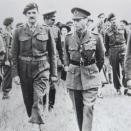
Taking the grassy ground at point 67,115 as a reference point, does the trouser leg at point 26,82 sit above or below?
above

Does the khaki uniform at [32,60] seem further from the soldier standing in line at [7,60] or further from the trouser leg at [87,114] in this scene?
the soldier standing in line at [7,60]

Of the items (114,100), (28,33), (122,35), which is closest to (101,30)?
(122,35)

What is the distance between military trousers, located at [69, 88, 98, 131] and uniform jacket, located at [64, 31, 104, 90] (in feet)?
0.29

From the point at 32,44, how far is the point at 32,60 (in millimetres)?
245

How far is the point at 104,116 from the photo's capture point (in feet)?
31.7

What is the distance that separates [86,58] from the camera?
289 inches

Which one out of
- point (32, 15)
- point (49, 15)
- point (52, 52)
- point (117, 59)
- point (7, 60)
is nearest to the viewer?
point (32, 15)

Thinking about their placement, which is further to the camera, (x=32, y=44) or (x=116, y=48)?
(x=116, y=48)

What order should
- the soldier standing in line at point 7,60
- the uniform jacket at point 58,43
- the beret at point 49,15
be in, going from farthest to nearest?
1. the soldier standing in line at point 7,60
2. the beret at point 49,15
3. the uniform jacket at point 58,43

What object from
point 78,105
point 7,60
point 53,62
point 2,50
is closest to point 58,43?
point 2,50

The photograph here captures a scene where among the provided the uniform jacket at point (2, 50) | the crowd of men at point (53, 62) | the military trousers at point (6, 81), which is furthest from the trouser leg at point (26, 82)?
the military trousers at point (6, 81)

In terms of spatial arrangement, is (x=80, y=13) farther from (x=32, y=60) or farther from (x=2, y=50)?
(x=2, y=50)

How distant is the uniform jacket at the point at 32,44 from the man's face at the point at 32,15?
0.15m

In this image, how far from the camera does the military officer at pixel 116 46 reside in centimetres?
1270
